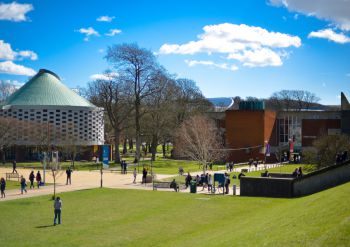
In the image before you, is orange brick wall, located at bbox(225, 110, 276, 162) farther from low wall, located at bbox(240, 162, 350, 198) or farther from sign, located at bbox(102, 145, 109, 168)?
low wall, located at bbox(240, 162, 350, 198)

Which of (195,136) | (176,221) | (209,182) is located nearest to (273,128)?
(195,136)

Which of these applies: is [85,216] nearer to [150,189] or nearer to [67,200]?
[67,200]

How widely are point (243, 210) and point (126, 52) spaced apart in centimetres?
4191

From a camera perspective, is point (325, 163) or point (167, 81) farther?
point (167, 81)

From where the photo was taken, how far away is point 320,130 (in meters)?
71.2

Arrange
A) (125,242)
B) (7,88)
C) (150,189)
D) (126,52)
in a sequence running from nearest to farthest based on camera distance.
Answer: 1. (125,242)
2. (150,189)
3. (126,52)
4. (7,88)

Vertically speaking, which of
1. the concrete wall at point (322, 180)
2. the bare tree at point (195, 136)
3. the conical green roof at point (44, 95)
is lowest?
the concrete wall at point (322, 180)

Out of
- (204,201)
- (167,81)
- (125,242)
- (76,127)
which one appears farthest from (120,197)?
(76,127)

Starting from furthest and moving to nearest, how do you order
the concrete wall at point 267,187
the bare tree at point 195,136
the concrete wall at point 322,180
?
the bare tree at point 195,136 < the concrete wall at point 267,187 < the concrete wall at point 322,180

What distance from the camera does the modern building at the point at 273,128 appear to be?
69062 millimetres

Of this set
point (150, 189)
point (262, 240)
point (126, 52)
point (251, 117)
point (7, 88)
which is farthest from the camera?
point (7, 88)

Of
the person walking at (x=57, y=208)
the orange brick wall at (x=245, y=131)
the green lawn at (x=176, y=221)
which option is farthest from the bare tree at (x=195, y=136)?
the person walking at (x=57, y=208)

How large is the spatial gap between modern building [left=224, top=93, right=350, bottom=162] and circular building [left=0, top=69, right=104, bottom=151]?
910 inches

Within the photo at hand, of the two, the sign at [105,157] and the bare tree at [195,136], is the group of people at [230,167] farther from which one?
the sign at [105,157]
